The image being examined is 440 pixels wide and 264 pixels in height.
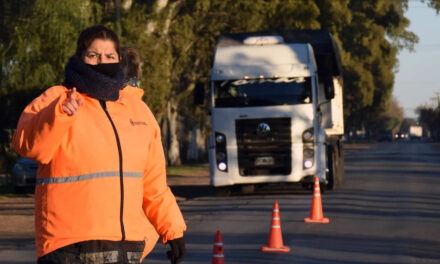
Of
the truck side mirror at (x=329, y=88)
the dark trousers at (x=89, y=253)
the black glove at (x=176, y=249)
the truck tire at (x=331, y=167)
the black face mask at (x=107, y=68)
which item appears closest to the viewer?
the dark trousers at (x=89, y=253)

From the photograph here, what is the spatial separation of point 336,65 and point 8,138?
980cm

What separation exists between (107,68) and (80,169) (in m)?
0.49

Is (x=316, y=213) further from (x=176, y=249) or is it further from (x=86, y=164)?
(x=86, y=164)

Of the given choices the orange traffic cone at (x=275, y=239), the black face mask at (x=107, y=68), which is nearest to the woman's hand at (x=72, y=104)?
the black face mask at (x=107, y=68)

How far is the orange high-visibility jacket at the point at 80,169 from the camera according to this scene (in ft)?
12.9

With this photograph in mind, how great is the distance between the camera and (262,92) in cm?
2022

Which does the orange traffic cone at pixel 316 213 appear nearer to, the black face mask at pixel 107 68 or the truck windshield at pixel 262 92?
the truck windshield at pixel 262 92

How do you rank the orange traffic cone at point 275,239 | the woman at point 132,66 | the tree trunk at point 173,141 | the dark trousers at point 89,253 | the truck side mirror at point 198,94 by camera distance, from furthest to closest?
the tree trunk at point 173,141 < the truck side mirror at point 198,94 < the orange traffic cone at point 275,239 < the woman at point 132,66 < the dark trousers at point 89,253

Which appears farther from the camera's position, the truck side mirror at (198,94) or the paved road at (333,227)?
the truck side mirror at (198,94)

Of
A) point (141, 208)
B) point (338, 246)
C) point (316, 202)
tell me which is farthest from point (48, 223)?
point (316, 202)

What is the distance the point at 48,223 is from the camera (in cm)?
400

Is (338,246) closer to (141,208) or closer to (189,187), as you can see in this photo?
(141,208)

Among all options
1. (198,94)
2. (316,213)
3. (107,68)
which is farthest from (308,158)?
(107,68)

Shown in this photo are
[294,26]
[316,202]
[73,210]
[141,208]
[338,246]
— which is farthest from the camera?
[294,26]
